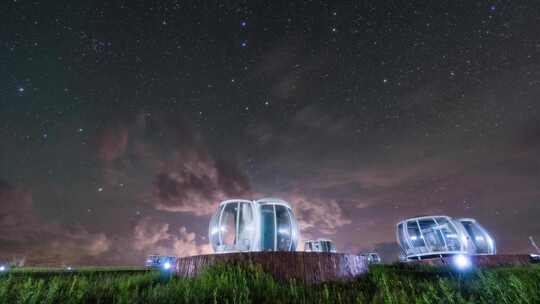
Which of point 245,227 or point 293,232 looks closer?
point 245,227

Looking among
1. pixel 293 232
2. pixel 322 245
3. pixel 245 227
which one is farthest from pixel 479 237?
pixel 245 227

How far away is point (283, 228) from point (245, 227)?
192 centimetres

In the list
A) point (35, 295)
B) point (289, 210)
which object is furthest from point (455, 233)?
point (35, 295)

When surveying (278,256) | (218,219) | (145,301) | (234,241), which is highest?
(218,219)

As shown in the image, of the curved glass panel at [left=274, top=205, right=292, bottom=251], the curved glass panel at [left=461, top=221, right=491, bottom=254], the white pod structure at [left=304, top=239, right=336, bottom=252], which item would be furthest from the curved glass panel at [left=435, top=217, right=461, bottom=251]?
the white pod structure at [left=304, top=239, right=336, bottom=252]

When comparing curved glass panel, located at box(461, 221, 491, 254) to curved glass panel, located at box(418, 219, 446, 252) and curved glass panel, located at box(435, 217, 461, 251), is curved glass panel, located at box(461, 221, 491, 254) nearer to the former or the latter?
curved glass panel, located at box(418, 219, 446, 252)

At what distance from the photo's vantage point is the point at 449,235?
14820 mm

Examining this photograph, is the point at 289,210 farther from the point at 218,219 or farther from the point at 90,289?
the point at 90,289

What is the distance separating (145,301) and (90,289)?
1.83 metres

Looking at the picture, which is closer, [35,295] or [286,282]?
[35,295]

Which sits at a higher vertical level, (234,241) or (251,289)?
(234,241)

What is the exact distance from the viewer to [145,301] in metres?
4.56

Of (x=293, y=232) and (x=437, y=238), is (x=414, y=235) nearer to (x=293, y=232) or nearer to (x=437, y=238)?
(x=437, y=238)

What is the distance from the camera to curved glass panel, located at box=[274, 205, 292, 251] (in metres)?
11.8
